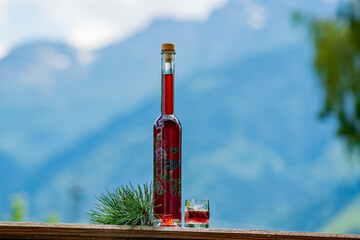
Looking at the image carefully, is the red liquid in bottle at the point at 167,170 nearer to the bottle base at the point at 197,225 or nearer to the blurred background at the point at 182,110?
the bottle base at the point at 197,225

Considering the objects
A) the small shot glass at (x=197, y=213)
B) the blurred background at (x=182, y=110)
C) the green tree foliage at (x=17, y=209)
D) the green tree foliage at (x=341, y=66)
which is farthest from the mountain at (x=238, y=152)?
the small shot glass at (x=197, y=213)

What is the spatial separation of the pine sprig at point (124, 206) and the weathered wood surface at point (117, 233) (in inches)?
1.4

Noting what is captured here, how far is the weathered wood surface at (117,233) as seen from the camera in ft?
2.73

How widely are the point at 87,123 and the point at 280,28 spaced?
28.9 ft

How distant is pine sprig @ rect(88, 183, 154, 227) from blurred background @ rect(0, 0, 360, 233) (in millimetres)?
12528

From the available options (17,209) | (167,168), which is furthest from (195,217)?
(17,209)

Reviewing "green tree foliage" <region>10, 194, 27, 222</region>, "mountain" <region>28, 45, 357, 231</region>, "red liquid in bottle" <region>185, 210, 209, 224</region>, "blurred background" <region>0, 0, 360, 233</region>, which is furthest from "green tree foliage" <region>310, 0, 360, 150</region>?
"mountain" <region>28, 45, 357, 231</region>

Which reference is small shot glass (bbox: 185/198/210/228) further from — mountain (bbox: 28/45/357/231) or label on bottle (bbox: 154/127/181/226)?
mountain (bbox: 28/45/357/231)

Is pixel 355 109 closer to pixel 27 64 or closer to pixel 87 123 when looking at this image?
pixel 87 123

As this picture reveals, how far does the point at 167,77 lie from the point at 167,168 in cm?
19

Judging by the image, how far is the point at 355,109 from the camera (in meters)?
6.03

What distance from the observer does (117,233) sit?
33.1 inches

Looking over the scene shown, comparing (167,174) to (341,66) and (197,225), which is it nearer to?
(197,225)

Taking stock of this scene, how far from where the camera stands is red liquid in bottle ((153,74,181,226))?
3.03ft
